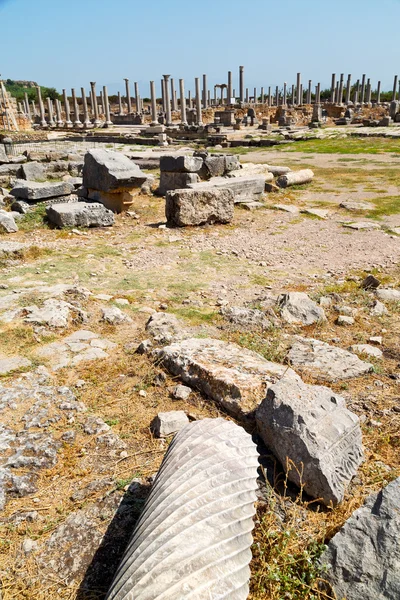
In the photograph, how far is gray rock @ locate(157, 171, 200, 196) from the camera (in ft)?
35.2

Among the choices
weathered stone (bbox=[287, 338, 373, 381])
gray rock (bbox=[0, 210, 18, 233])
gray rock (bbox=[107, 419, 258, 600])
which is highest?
gray rock (bbox=[107, 419, 258, 600])

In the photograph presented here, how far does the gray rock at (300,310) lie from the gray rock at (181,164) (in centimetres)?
642

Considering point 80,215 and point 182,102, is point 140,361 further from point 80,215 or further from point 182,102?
point 182,102

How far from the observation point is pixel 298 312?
5145mm

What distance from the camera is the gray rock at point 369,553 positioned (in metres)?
1.81

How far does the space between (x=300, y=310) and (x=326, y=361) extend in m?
1.25

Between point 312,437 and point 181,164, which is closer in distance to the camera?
point 312,437

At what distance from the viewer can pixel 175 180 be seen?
10977 millimetres

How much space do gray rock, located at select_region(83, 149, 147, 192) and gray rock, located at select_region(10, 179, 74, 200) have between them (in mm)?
719

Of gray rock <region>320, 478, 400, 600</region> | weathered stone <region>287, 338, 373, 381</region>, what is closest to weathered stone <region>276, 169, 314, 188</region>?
weathered stone <region>287, 338, 373, 381</region>

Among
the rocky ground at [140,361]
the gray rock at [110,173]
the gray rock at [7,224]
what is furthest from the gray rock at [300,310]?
the gray rock at [7,224]

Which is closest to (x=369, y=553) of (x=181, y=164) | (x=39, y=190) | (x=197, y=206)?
(x=197, y=206)

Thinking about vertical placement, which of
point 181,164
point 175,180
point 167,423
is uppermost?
point 181,164

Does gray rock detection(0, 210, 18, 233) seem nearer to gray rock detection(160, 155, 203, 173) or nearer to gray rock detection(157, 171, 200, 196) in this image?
gray rock detection(157, 171, 200, 196)
